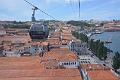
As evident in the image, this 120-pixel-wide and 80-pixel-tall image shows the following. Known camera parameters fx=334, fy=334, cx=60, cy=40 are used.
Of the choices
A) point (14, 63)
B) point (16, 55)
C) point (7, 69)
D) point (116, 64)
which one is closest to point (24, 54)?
point (16, 55)

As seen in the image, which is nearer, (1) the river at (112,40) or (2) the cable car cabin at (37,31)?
(2) the cable car cabin at (37,31)

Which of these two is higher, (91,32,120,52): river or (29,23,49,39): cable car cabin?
(29,23,49,39): cable car cabin

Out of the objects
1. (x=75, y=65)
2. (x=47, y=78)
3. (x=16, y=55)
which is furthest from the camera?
(x=16, y=55)

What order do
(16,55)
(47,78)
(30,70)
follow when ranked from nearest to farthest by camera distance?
(47,78) < (30,70) < (16,55)

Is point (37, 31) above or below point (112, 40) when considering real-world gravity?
above

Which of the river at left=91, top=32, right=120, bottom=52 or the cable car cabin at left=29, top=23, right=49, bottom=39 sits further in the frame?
the river at left=91, top=32, right=120, bottom=52

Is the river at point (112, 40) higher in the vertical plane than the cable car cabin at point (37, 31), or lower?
lower

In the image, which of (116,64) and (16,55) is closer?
(116,64)

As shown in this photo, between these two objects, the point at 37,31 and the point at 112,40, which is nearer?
the point at 37,31

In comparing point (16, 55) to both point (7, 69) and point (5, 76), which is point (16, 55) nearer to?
point (7, 69)
